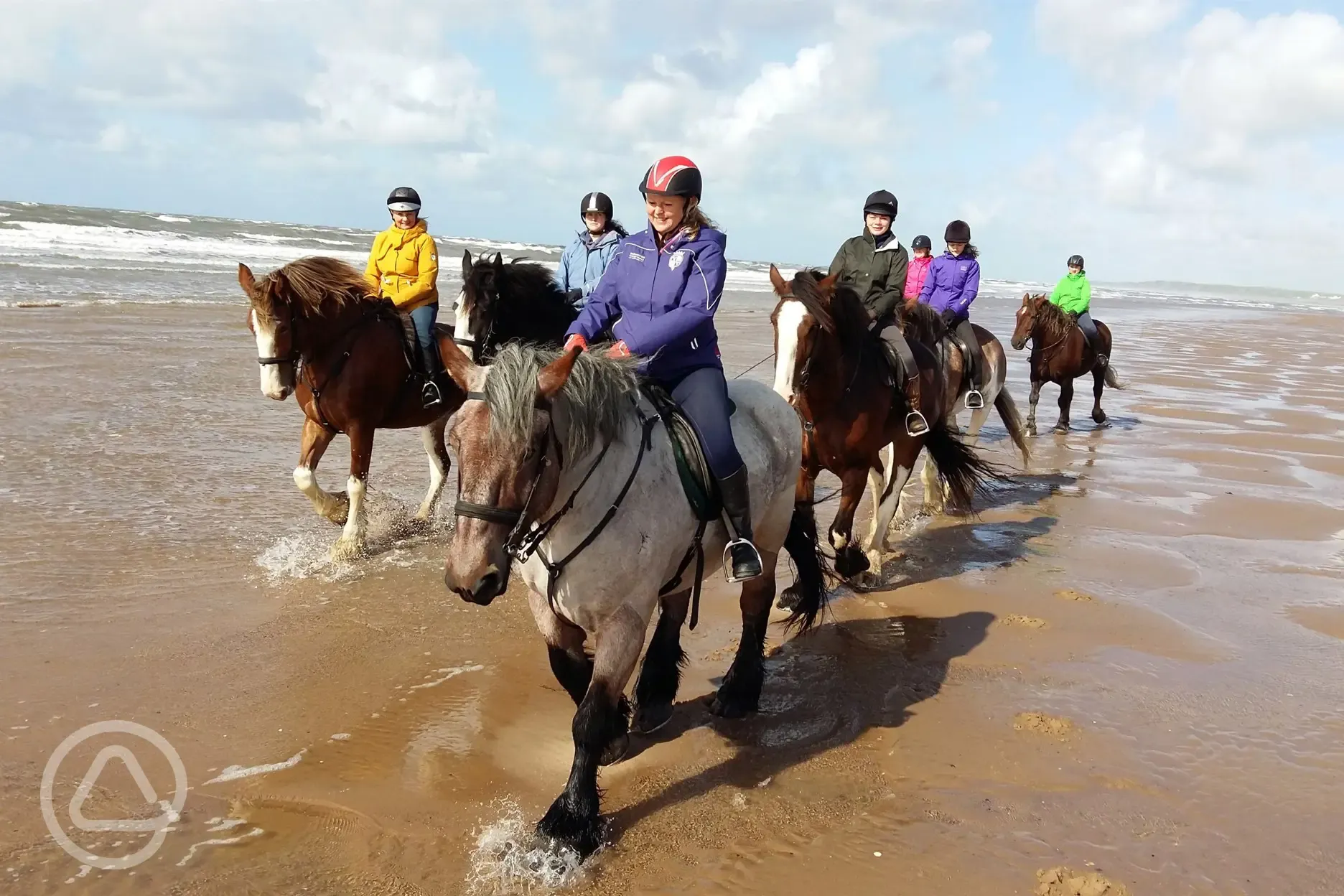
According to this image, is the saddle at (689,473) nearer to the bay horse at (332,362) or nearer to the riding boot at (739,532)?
the riding boot at (739,532)

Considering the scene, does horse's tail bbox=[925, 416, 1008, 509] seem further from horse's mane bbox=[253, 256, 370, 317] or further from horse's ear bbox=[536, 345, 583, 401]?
horse's ear bbox=[536, 345, 583, 401]

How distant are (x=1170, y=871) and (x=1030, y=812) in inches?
20.1

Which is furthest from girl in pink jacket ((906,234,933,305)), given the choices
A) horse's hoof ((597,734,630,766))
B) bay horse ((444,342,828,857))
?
horse's hoof ((597,734,630,766))

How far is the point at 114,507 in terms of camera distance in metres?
6.60

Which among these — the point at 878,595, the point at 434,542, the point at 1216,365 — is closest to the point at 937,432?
the point at 878,595

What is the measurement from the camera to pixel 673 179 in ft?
12.1

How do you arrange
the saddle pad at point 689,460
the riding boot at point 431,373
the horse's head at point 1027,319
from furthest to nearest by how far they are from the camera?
the horse's head at point 1027,319
the riding boot at point 431,373
the saddle pad at point 689,460

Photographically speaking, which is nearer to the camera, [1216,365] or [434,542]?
[434,542]

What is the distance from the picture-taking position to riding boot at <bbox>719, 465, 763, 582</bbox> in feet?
12.4

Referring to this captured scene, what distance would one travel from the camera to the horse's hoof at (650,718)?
411cm

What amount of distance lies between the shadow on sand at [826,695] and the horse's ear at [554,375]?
67.6 inches

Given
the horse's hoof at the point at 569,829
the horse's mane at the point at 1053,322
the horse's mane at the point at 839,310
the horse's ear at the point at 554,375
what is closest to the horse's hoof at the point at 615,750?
the horse's hoof at the point at 569,829

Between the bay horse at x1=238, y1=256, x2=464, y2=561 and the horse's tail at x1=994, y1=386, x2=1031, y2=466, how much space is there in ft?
23.3

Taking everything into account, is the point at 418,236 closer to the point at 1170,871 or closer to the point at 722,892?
the point at 722,892
